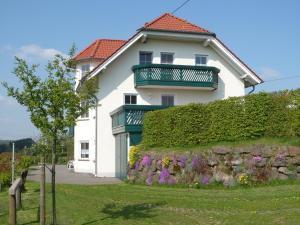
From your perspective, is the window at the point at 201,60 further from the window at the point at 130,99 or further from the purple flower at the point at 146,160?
the purple flower at the point at 146,160

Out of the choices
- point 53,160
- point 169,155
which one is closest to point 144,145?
point 169,155

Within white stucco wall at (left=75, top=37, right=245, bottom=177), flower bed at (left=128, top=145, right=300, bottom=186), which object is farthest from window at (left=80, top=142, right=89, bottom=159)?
flower bed at (left=128, top=145, right=300, bottom=186)

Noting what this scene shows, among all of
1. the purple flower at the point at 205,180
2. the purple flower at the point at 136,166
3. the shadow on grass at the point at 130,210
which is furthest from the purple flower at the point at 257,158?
the purple flower at the point at 136,166

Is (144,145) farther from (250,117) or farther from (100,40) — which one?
(100,40)

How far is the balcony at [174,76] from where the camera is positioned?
2870 cm

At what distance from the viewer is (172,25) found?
3102cm

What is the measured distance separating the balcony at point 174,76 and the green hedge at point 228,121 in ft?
19.0

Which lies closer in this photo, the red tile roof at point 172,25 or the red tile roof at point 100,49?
the red tile roof at point 172,25

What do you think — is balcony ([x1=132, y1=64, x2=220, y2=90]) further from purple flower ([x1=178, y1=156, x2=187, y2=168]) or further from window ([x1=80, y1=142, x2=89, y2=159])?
purple flower ([x1=178, y1=156, x2=187, y2=168])

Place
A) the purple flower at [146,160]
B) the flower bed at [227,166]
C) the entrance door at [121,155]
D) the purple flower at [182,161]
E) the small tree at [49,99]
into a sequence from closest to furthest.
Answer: the small tree at [49,99], the flower bed at [227,166], the purple flower at [182,161], the purple flower at [146,160], the entrance door at [121,155]

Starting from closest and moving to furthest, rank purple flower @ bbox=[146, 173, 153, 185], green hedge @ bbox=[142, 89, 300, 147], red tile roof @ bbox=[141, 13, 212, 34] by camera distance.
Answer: green hedge @ bbox=[142, 89, 300, 147], purple flower @ bbox=[146, 173, 153, 185], red tile roof @ bbox=[141, 13, 212, 34]

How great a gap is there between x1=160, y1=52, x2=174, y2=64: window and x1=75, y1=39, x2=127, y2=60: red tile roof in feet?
12.1

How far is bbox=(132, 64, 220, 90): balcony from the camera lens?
94.2ft

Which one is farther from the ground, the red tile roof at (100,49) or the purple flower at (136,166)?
the red tile roof at (100,49)
